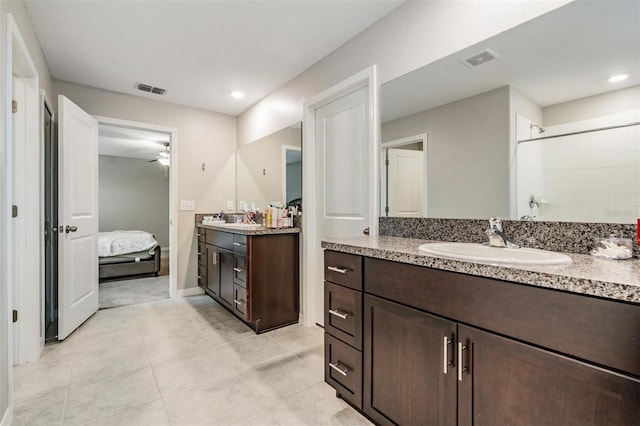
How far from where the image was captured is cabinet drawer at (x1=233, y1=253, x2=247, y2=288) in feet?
8.23

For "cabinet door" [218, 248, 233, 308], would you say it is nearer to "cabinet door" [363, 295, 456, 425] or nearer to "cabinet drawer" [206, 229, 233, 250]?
"cabinet drawer" [206, 229, 233, 250]

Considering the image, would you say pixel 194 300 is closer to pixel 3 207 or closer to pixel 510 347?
pixel 3 207

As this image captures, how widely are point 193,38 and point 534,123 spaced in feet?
7.45

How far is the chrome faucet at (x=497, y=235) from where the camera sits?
1338 mm

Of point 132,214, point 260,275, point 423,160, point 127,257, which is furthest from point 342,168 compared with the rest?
point 132,214

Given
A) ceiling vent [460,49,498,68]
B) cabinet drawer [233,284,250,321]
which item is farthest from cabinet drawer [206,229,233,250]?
ceiling vent [460,49,498,68]

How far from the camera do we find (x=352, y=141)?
2.33 meters

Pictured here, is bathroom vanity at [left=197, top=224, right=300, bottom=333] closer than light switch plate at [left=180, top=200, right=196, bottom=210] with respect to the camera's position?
Yes

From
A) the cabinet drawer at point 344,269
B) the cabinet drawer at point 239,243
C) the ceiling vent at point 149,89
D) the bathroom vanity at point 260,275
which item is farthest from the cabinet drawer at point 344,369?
the ceiling vent at point 149,89

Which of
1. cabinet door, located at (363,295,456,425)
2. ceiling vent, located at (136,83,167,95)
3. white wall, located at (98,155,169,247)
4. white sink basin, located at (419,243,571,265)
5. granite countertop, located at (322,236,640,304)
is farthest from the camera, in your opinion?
white wall, located at (98,155,169,247)

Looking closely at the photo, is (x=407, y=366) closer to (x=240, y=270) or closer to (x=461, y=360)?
(x=461, y=360)

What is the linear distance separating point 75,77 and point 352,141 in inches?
108

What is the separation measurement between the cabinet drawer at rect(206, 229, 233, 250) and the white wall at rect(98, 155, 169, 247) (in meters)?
5.13

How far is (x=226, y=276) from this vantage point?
9.46 feet
